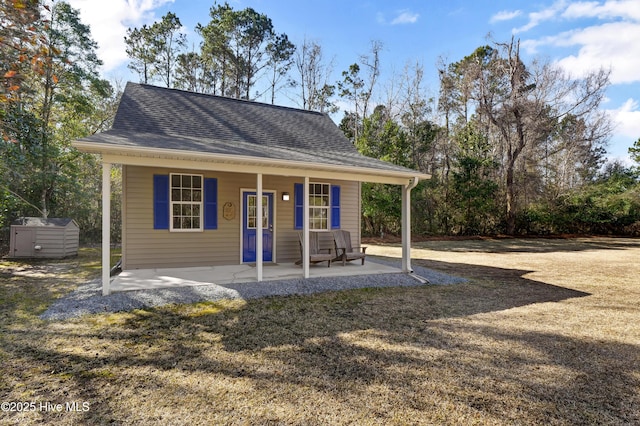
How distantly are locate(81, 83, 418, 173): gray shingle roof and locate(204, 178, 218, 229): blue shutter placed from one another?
39.2 inches

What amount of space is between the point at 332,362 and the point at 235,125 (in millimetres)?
7342

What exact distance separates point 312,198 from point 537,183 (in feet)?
56.7

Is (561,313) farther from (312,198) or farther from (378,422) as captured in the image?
(312,198)

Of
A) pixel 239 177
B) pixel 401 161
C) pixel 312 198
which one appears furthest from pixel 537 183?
pixel 239 177

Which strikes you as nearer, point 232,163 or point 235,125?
point 232,163

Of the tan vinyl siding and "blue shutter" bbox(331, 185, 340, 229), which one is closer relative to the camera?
the tan vinyl siding

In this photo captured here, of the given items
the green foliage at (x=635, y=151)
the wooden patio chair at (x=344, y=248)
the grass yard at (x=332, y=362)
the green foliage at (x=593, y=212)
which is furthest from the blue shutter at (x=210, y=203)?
the green foliage at (x=635, y=151)

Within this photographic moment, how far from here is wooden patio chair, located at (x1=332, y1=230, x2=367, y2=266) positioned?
7766 millimetres

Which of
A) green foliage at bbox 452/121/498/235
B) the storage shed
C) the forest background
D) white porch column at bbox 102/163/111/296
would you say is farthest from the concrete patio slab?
green foliage at bbox 452/121/498/235

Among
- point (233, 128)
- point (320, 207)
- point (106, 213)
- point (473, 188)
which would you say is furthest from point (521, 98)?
point (106, 213)

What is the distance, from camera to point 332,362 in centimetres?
303

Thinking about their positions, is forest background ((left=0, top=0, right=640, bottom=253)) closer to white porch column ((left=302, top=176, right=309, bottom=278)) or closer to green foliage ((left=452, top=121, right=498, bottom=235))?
green foliage ((left=452, top=121, right=498, bottom=235))

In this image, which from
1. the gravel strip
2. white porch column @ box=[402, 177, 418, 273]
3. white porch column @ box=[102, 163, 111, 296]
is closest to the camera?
the gravel strip

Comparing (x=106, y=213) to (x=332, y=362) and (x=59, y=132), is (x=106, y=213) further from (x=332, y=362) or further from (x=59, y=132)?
(x=59, y=132)
